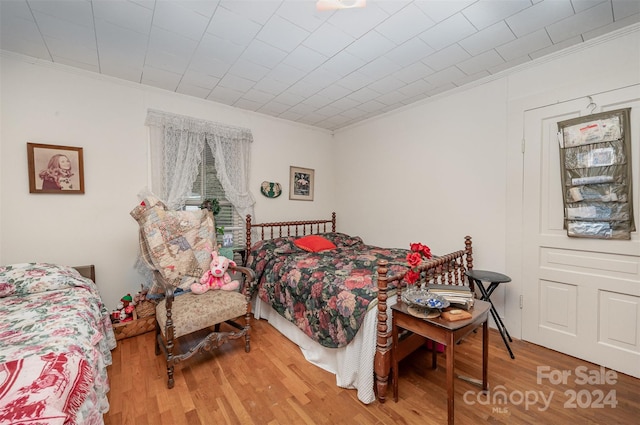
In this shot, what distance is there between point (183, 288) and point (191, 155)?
5.19 ft

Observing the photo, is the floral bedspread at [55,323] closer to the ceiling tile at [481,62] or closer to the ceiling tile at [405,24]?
the ceiling tile at [405,24]

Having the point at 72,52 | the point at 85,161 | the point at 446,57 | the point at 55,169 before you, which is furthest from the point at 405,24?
the point at 55,169

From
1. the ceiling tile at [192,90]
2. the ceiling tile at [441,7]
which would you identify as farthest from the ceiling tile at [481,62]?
the ceiling tile at [192,90]

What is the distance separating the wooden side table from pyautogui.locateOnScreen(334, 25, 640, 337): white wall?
125cm

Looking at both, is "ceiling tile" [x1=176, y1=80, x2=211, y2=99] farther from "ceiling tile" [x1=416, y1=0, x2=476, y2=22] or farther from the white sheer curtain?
"ceiling tile" [x1=416, y1=0, x2=476, y2=22]

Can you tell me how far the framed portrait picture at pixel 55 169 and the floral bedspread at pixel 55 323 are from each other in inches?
30.3

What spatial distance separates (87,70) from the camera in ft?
8.48

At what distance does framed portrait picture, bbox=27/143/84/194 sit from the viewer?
2.39 m

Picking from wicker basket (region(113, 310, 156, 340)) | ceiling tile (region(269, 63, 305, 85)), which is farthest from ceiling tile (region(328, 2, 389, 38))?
wicker basket (region(113, 310, 156, 340))

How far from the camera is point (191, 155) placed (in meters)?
3.18

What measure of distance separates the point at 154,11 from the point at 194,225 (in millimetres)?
1806

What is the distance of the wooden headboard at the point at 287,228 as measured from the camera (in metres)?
3.64

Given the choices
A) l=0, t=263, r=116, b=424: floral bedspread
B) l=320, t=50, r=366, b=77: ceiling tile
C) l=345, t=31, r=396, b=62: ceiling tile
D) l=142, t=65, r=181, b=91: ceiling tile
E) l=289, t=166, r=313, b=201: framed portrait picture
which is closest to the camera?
l=0, t=263, r=116, b=424: floral bedspread

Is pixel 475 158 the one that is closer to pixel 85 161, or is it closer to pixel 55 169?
pixel 85 161
